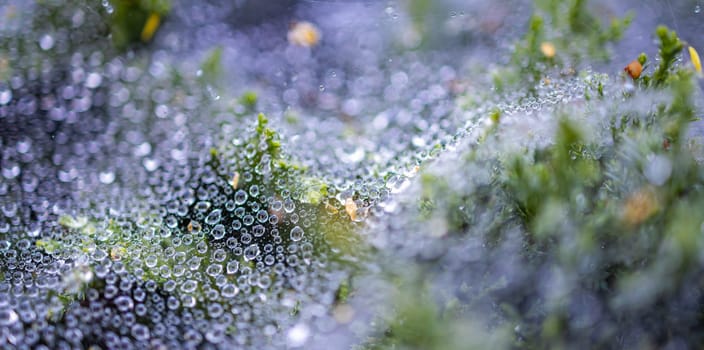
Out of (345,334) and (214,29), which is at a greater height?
(214,29)

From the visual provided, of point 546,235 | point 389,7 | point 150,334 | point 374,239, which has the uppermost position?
point 546,235

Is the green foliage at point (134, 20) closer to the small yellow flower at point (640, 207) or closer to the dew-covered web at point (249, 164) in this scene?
the dew-covered web at point (249, 164)

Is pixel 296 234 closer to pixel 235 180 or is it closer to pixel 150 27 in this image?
pixel 235 180

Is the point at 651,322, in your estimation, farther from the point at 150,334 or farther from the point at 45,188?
the point at 45,188

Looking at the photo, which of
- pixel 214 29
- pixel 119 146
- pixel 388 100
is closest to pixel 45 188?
pixel 119 146

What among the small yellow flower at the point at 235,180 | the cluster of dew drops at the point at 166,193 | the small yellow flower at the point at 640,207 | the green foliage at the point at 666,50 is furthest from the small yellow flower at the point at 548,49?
the small yellow flower at the point at 235,180

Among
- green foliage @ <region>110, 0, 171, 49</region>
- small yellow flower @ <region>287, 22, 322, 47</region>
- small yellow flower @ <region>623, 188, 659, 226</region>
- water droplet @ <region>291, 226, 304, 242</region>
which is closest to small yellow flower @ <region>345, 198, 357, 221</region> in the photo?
water droplet @ <region>291, 226, 304, 242</region>

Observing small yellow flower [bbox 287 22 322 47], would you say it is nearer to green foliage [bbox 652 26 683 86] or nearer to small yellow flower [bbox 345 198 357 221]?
small yellow flower [bbox 345 198 357 221]

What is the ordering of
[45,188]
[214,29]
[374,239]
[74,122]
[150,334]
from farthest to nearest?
1. [214,29]
2. [74,122]
3. [45,188]
4. [374,239]
5. [150,334]
